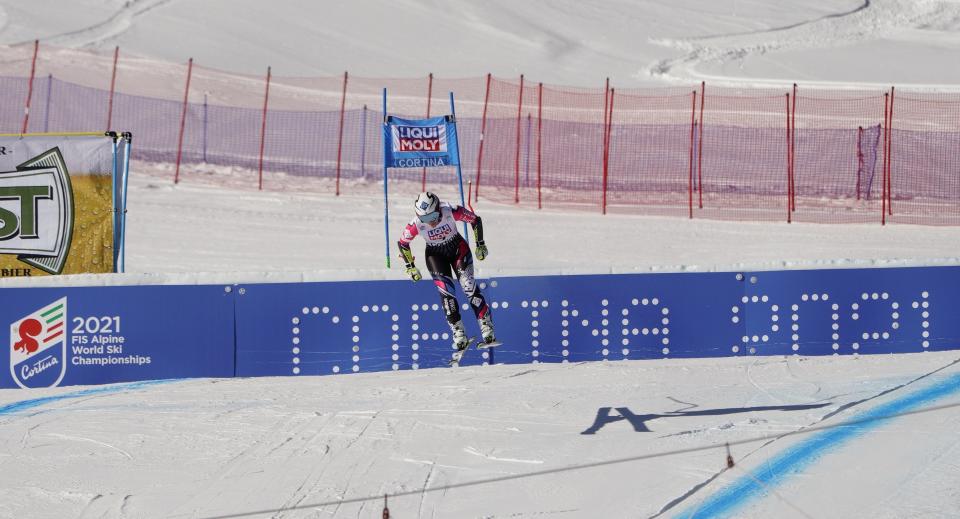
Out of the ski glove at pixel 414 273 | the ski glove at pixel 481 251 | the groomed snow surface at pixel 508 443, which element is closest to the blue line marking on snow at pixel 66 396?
the groomed snow surface at pixel 508 443

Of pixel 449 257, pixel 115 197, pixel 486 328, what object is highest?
pixel 115 197

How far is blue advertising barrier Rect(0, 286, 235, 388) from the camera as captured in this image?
39.8 feet

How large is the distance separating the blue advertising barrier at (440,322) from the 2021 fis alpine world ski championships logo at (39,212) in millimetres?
1730

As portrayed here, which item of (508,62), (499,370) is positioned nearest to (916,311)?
(499,370)

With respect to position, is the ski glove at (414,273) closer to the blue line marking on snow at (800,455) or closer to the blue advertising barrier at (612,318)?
the blue advertising barrier at (612,318)

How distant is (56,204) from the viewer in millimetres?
13711

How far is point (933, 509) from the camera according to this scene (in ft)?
23.7

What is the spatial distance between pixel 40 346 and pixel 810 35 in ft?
126

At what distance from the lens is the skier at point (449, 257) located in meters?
12.1

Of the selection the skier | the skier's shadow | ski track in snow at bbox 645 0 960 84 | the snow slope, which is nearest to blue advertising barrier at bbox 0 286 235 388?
the skier

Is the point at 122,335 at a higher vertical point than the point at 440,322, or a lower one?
lower

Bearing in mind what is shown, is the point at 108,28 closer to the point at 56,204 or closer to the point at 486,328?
the point at 56,204

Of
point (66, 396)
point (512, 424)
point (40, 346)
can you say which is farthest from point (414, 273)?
point (40, 346)

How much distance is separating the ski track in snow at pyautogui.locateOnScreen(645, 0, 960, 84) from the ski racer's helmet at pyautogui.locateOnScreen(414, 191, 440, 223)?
28219 millimetres
